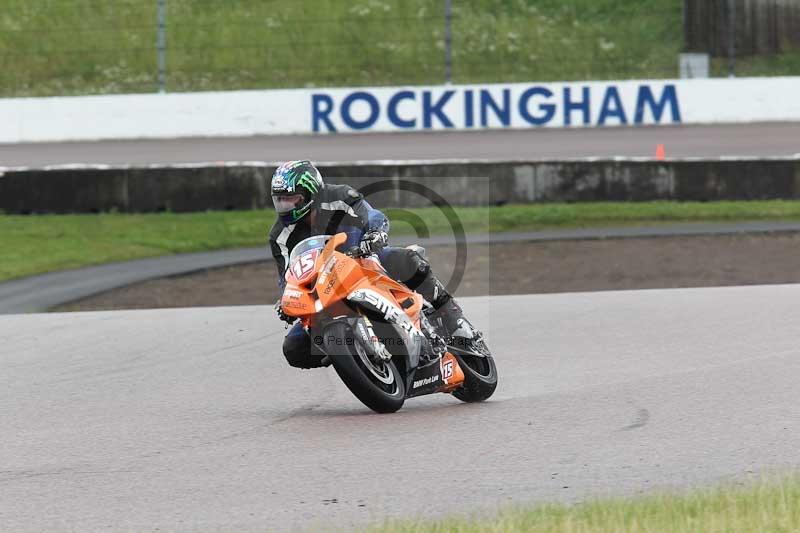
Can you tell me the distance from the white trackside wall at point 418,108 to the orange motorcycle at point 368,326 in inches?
672

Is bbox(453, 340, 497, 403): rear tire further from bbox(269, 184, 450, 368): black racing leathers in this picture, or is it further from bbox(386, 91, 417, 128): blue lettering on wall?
bbox(386, 91, 417, 128): blue lettering on wall

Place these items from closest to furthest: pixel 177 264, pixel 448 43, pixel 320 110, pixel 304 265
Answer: pixel 304 265 → pixel 177 264 → pixel 320 110 → pixel 448 43

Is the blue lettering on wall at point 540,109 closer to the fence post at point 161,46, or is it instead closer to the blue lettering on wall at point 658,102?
the blue lettering on wall at point 658,102

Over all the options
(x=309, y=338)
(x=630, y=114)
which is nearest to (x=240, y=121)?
(x=630, y=114)

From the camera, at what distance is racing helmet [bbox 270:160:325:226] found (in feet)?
23.1

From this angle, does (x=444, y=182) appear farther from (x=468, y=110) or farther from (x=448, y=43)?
(x=448, y=43)

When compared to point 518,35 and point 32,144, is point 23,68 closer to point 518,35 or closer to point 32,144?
point 32,144

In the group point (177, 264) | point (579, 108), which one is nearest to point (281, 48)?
point (579, 108)

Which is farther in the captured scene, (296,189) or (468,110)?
(468,110)

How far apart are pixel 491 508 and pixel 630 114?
19.9 metres

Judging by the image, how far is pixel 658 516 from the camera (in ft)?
16.6

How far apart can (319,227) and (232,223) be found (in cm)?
978

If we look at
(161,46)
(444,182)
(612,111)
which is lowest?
(444,182)

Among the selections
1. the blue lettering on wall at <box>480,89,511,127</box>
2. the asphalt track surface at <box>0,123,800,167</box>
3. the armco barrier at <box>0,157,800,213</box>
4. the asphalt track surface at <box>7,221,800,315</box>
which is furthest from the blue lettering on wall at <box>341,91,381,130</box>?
the asphalt track surface at <box>7,221,800,315</box>
